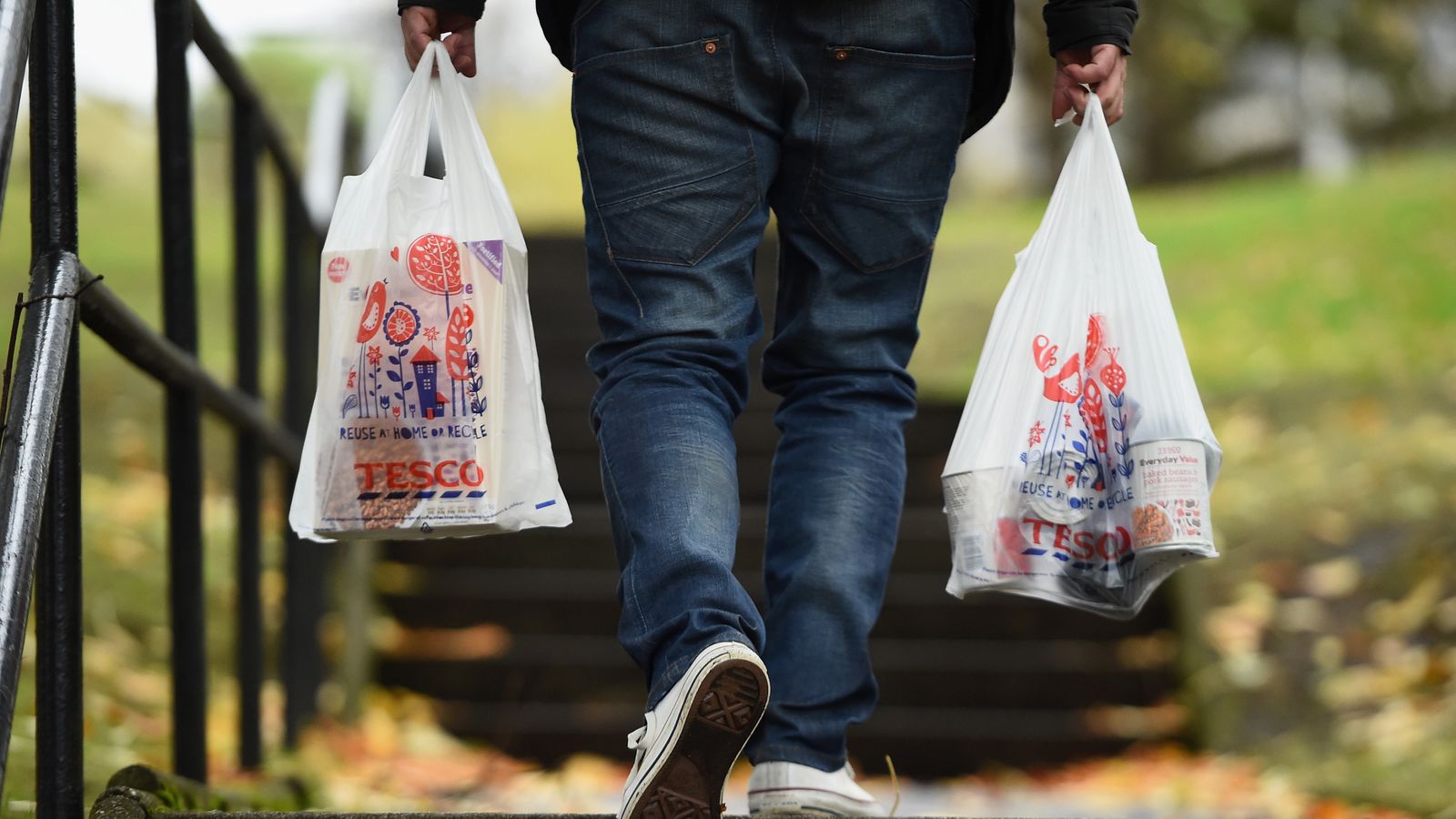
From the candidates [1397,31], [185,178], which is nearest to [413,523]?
[185,178]

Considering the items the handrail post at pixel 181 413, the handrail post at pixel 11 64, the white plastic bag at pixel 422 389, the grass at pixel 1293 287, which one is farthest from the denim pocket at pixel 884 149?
the grass at pixel 1293 287

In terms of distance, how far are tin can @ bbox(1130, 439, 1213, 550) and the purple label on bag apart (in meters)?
0.77

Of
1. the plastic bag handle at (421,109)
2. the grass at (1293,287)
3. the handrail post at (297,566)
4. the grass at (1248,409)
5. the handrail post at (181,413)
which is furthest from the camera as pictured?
the grass at (1293,287)

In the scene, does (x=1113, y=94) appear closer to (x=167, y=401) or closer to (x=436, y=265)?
(x=436, y=265)

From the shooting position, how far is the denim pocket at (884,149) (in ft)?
5.69

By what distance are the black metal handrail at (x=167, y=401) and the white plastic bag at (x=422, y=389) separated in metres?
0.29

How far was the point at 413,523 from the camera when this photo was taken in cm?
169

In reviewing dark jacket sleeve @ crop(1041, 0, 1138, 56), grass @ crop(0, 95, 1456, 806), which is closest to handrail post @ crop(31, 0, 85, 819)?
grass @ crop(0, 95, 1456, 806)

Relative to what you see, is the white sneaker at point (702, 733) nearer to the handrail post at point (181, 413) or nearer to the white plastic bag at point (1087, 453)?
the white plastic bag at point (1087, 453)

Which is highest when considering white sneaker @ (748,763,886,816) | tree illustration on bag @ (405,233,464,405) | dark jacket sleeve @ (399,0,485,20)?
dark jacket sleeve @ (399,0,485,20)

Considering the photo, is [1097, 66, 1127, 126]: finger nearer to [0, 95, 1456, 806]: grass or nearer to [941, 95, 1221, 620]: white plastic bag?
[941, 95, 1221, 620]: white plastic bag

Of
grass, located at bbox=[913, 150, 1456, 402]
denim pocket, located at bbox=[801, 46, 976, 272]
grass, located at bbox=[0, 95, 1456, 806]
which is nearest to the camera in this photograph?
denim pocket, located at bbox=[801, 46, 976, 272]

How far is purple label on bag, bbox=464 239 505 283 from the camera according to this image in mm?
1770

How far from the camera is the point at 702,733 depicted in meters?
1.43
